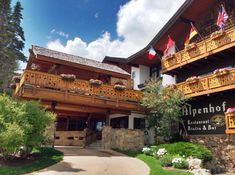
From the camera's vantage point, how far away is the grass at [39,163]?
11.6 meters

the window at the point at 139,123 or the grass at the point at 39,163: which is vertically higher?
the window at the point at 139,123

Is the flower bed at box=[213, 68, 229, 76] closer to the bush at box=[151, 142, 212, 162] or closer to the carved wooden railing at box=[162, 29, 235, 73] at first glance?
the carved wooden railing at box=[162, 29, 235, 73]

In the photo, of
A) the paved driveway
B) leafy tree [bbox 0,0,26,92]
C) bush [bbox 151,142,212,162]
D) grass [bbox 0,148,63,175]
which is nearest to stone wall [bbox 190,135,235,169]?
bush [bbox 151,142,212,162]

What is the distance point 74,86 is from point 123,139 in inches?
223

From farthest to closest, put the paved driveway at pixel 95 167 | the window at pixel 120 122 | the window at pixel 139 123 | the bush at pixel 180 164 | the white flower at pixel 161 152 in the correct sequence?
the window at pixel 120 122 → the window at pixel 139 123 → the white flower at pixel 161 152 → the bush at pixel 180 164 → the paved driveway at pixel 95 167

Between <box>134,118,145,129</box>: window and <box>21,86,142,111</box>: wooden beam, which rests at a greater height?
<box>21,86,142,111</box>: wooden beam

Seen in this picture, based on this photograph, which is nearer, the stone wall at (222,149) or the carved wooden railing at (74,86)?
the stone wall at (222,149)

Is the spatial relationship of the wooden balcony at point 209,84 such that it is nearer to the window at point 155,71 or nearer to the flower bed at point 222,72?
the flower bed at point 222,72

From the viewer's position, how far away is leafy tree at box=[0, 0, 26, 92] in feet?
112

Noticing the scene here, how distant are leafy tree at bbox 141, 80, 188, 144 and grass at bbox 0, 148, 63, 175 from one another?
8025mm

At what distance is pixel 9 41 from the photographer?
36.7 metres

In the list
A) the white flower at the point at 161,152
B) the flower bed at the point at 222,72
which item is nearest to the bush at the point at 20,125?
the white flower at the point at 161,152

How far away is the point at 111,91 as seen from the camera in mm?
21172

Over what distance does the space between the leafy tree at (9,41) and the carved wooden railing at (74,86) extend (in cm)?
1577
